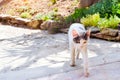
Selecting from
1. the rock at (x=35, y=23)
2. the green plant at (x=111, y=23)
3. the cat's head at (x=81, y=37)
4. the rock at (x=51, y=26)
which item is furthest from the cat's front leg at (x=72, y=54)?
the rock at (x=35, y=23)

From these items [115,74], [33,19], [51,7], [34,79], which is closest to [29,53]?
[34,79]

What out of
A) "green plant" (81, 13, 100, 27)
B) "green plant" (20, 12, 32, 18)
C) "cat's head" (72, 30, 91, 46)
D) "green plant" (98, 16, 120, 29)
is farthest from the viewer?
"green plant" (20, 12, 32, 18)

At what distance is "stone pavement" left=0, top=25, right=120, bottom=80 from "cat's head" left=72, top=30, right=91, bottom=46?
0.56 m

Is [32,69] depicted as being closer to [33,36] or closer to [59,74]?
[59,74]

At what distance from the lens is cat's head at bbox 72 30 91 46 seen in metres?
4.15

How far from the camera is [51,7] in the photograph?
10.1 meters

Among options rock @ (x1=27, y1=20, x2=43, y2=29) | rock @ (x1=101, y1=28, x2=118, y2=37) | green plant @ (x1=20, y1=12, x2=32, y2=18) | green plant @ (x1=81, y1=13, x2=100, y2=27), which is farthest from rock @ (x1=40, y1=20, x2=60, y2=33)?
rock @ (x1=101, y1=28, x2=118, y2=37)

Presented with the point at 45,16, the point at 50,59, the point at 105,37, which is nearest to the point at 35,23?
the point at 45,16

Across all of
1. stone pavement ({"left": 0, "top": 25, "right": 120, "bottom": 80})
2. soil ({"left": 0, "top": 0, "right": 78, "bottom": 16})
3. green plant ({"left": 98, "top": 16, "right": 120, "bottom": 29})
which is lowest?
stone pavement ({"left": 0, "top": 25, "right": 120, "bottom": 80})

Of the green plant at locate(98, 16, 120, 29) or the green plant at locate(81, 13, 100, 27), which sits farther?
the green plant at locate(81, 13, 100, 27)

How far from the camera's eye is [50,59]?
5.39 m

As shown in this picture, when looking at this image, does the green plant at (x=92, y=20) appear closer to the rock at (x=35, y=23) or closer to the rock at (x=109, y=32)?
the rock at (x=109, y=32)

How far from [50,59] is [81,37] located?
54.6 inches

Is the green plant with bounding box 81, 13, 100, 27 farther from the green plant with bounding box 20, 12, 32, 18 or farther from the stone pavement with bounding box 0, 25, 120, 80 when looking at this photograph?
the green plant with bounding box 20, 12, 32, 18
